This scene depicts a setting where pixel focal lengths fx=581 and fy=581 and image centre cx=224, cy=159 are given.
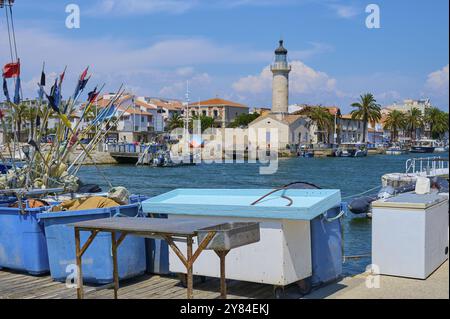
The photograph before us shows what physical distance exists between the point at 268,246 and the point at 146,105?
106968mm

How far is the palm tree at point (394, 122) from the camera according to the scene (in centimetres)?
13525

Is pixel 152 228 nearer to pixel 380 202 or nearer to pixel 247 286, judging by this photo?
pixel 247 286

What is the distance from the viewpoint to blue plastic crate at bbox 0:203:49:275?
7.61 metres

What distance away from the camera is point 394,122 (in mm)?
136250

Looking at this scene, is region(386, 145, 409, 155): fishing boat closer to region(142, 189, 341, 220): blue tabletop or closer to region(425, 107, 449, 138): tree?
region(425, 107, 449, 138): tree

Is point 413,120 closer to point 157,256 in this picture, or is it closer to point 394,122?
point 394,122

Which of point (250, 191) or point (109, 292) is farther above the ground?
point (250, 191)

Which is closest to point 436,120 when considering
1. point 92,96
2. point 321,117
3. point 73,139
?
point 321,117

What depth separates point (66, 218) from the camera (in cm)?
730

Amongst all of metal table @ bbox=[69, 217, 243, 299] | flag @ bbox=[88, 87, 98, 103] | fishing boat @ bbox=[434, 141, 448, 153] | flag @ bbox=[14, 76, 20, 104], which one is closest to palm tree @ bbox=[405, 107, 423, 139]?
fishing boat @ bbox=[434, 141, 448, 153]

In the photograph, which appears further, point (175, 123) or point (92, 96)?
point (175, 123)

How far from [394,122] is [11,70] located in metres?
132

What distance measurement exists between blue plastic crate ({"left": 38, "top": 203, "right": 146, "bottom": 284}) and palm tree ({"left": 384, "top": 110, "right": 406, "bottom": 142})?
135m

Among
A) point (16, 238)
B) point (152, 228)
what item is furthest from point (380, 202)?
point (16, 238)
